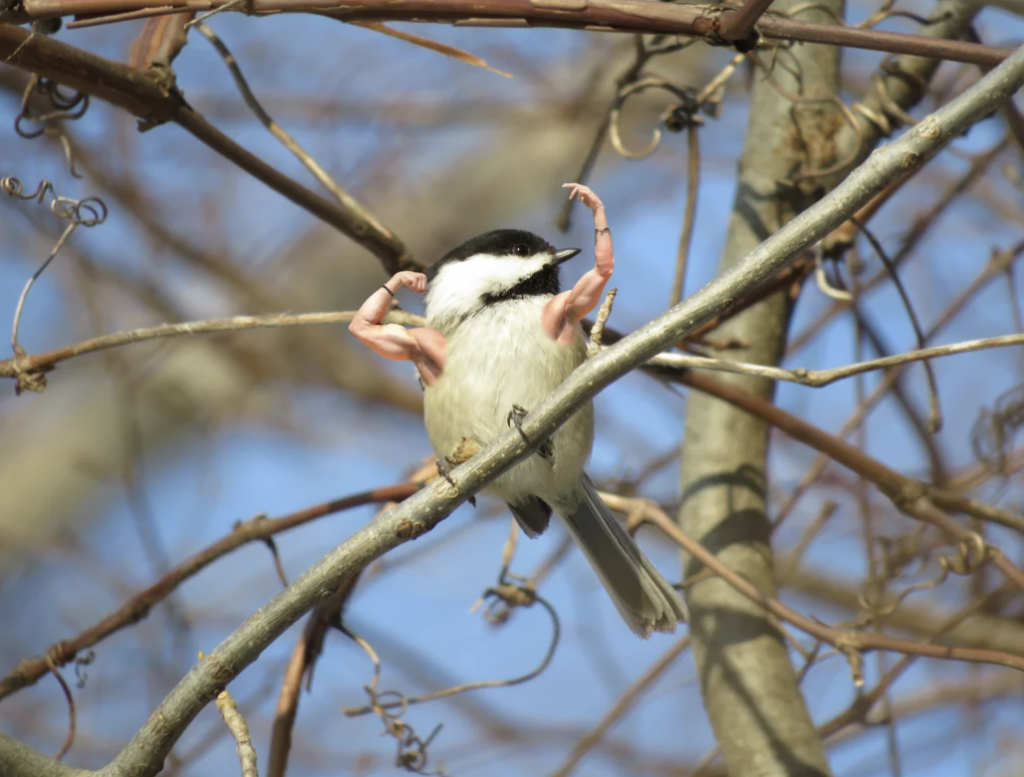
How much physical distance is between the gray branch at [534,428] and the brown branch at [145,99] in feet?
2.85

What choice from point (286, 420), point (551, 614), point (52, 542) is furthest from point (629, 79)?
point (286, 420)

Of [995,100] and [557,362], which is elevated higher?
[557,362]

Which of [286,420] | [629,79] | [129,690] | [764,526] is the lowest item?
[764,526]

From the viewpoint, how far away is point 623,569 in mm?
2125

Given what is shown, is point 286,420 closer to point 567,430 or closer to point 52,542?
point 52,542

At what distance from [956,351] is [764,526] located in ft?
2.80

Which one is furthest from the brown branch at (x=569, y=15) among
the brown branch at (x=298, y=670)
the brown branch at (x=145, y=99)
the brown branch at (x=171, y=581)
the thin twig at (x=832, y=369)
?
the brown branch at (x=298, y=670)

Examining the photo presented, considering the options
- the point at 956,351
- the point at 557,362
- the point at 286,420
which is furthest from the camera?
the point at 286,420

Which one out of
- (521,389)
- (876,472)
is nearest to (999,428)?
(876,472)

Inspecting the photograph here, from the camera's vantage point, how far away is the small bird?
190cm

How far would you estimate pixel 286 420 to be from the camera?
5195mm

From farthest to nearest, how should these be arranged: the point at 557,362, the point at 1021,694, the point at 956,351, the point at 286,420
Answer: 1. the point at 286,420
2. the point at 1021,694
3. the point at 557,362
4. the point at 956,351

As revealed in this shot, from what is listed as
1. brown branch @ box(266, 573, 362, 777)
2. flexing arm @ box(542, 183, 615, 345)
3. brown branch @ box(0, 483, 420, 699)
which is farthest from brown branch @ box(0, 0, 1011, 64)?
brown branch @ box(266, 573, 362, 777)

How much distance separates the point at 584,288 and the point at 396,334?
28cm
